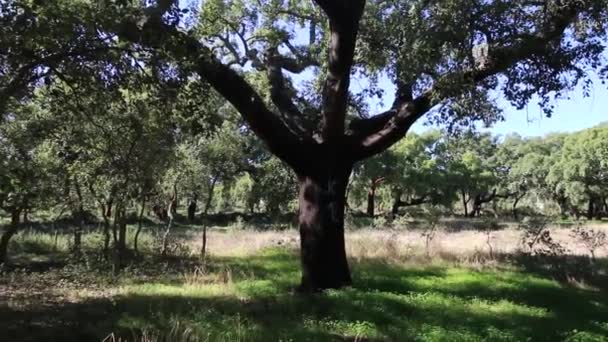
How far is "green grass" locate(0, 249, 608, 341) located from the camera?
7570 mm

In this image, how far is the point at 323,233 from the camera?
34.9 ft

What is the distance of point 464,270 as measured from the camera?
1264 cm

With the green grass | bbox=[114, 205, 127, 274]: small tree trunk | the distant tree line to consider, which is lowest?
the green grass

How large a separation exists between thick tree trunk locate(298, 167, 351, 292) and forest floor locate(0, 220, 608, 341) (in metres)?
0.47

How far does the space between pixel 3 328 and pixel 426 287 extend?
23.0 ft

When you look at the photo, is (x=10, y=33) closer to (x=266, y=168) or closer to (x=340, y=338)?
(x=340, y=338)

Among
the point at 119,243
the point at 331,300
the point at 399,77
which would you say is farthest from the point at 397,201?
the point at 331,300

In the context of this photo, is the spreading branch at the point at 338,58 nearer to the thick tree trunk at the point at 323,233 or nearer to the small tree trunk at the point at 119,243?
the thick tree trunk at the point at 323,233

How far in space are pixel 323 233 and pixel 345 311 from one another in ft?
6.97

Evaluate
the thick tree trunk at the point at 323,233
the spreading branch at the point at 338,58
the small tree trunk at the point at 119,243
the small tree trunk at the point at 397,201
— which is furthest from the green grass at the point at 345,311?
the small tree trunk at the point at 397,201

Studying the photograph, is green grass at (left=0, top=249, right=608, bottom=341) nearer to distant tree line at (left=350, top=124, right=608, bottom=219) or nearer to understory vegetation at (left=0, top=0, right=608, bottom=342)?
understory vegetation at (left=0, top=0, right=608, bottom=342)

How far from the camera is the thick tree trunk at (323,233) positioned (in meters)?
10.6

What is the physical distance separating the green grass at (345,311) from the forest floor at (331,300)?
0.02 metres

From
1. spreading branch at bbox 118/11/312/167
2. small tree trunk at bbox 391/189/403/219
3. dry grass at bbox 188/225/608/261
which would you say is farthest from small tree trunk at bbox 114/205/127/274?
small tree trunk at bbox 391/189/403/219
